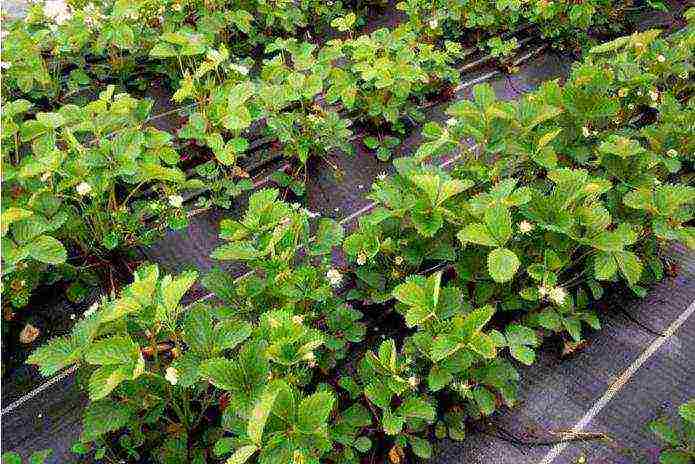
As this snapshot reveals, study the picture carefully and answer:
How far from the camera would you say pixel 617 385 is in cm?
260

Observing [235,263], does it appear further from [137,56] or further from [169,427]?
[137,56]

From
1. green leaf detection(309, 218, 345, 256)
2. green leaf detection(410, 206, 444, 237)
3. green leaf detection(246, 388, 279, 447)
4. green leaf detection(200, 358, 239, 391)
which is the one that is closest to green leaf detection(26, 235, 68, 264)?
green leaf detection(200, 358, 239, 391)

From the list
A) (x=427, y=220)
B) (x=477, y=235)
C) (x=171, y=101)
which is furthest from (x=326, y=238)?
(x=171, y=101)

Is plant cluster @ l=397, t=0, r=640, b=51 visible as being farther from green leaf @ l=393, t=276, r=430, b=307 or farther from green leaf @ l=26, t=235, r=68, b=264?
green leaf @ l=26, t=235, r=68, b=264

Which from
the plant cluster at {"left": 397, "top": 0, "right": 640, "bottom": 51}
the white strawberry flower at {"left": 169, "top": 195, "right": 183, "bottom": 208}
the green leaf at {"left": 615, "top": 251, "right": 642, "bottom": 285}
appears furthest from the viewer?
the plant cluster at {"left": 397, "top": 0, "right": 640, "bottom": 51}

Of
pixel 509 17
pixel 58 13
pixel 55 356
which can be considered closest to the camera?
pixel 55 356

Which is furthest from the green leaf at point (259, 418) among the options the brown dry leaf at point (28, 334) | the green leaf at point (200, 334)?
the brown dry leaf at point (28, 334)

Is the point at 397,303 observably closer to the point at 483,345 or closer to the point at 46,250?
the point at 483,345

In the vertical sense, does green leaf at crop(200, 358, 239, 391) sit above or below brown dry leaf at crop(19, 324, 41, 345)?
above

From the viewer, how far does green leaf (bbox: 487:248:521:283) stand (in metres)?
2.23

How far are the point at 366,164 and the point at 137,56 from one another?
189cm

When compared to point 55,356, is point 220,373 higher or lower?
lower

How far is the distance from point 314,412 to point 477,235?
983 mm

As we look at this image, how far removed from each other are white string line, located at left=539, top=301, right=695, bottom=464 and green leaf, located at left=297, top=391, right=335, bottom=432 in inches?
42.3
